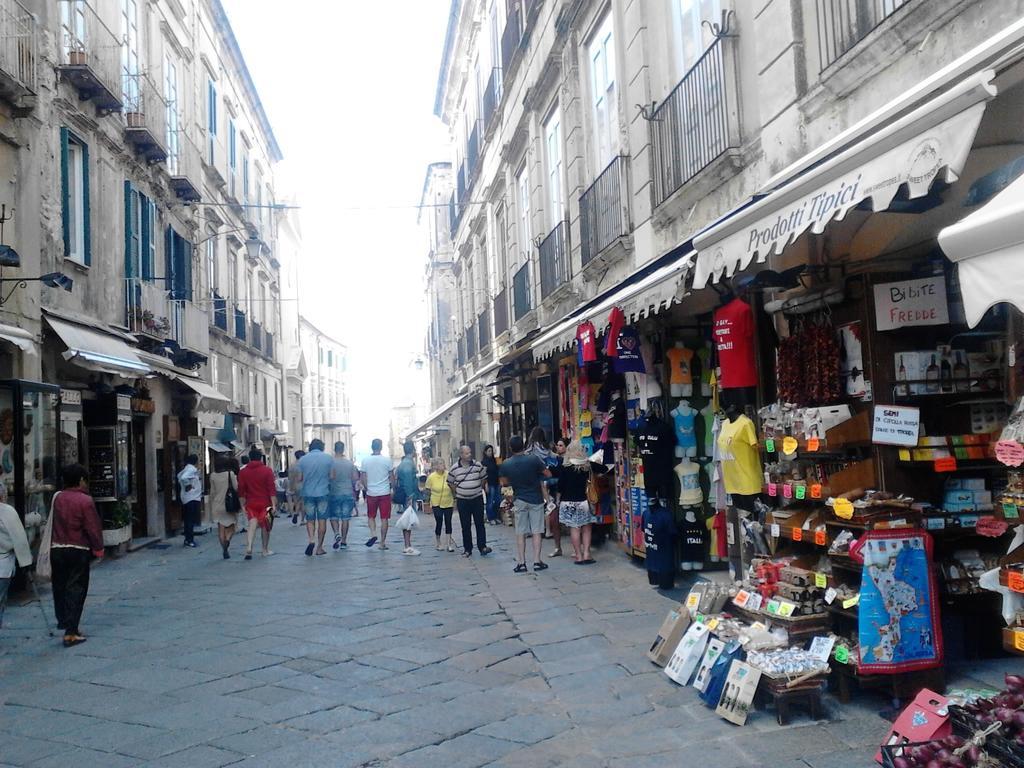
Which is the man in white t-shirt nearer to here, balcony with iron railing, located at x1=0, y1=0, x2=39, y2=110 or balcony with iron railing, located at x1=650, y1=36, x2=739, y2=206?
balcony with iron railing, located at x1=650, y1=36, x2=739, y2=206

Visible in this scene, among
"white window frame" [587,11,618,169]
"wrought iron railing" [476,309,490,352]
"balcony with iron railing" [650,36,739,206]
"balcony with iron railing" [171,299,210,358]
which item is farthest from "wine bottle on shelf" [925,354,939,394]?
"wrought iron railing" [476,309,490,352]

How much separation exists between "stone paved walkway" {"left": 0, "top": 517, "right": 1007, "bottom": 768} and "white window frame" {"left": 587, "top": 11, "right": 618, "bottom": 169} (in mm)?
5299

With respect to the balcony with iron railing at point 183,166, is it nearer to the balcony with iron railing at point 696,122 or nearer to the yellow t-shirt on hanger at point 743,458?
the balcony with iron railing at point 696,122

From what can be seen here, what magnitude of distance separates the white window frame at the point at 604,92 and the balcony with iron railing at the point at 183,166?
9.03 meters

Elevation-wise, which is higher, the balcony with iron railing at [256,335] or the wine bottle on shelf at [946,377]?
the balcony with iron railing at [256,335]

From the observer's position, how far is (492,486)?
682 inches

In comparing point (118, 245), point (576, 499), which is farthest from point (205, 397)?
point (576, 499)

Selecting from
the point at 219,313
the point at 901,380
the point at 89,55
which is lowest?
the point at 901,380

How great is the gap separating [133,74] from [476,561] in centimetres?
1027

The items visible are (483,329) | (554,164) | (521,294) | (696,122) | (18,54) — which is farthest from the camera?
(483,329)

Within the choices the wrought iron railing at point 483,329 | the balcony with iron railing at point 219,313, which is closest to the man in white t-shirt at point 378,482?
the wrought iron railing at point 483,329

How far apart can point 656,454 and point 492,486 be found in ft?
29.9

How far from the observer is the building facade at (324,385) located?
51.4m

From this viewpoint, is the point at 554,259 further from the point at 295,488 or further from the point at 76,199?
the point at 295,488
